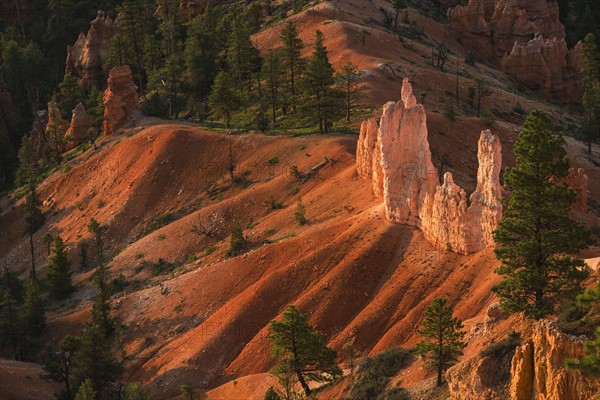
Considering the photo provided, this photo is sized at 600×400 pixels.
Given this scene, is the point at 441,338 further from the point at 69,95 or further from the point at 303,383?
the point at 69,95

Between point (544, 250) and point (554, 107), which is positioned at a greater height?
point (544, 250)

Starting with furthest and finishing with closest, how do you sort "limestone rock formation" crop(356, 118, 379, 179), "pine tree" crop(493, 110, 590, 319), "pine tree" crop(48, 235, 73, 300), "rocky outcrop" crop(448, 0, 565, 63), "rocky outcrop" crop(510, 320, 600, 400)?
"rocky outcrop" crop(448, 0, 565, 63), "pine tree" crop(48, 235, 73, 300), "limestone rock formation" crop(356, 118, 379, 179), "pine tree" crop(493, 110, 590, 319), "rocky outcrop" crop(510, 320, 600, 400)

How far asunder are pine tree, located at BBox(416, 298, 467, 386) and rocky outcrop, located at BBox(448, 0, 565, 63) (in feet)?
274

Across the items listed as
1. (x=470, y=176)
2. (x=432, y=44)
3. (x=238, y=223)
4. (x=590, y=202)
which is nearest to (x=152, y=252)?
(x=238, y=223)

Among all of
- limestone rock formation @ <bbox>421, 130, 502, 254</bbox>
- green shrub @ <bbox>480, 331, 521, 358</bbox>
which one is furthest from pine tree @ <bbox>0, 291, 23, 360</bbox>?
green shrub @ <bbox>480, 331, 521, 358</bbox>

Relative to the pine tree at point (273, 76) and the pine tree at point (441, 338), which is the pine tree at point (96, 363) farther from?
the pine tree at point (273, 76)

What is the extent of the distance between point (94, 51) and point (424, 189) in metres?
72.1

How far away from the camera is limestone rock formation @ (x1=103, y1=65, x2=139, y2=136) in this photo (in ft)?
293

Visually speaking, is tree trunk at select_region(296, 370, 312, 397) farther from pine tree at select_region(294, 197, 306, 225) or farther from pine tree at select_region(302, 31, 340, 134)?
pine tree at select_region(302, 31, 340, 134)

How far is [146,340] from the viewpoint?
56719mm

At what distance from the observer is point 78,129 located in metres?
94.9

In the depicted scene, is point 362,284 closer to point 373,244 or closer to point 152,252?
point 373,244

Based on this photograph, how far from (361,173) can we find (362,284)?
11.3 meters

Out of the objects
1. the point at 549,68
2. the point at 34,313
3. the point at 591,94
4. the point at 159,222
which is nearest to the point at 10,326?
the point at 34,313
